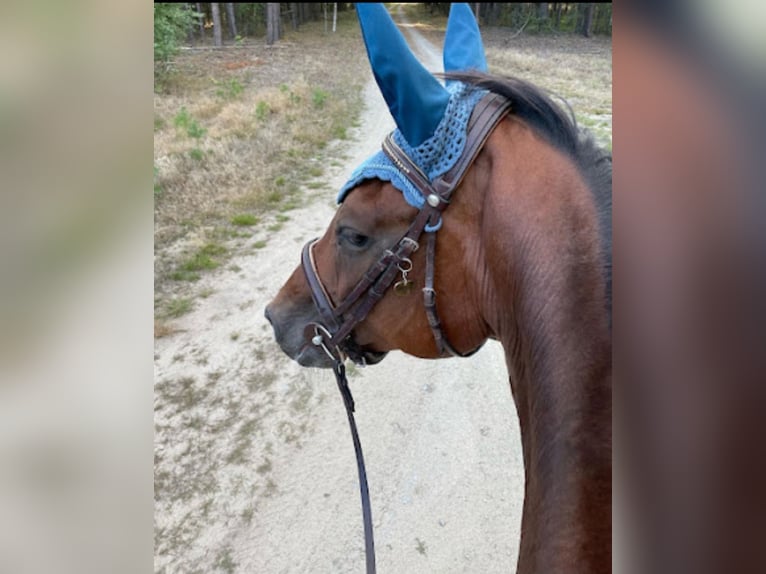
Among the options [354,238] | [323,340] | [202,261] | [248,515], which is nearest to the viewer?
[354,238]

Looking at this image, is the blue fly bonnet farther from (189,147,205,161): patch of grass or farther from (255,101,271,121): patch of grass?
→ (255,101,271,121): patch of grass

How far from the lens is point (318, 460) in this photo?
3.81 metres

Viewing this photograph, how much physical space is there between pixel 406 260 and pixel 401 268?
38 millimetres

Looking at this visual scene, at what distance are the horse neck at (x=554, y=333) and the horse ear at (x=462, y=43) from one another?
578mm

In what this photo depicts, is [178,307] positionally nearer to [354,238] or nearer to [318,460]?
[318,460]

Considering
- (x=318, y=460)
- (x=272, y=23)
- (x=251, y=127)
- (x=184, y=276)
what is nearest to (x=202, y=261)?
(x=184, y=276)

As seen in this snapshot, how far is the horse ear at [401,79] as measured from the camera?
1295 millimetres

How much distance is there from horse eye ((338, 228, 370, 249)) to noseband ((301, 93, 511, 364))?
9cm

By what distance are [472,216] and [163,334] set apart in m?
4.44

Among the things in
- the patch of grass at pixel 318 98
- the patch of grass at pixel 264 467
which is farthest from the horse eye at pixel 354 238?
the patch of grass at pixel 318 98
